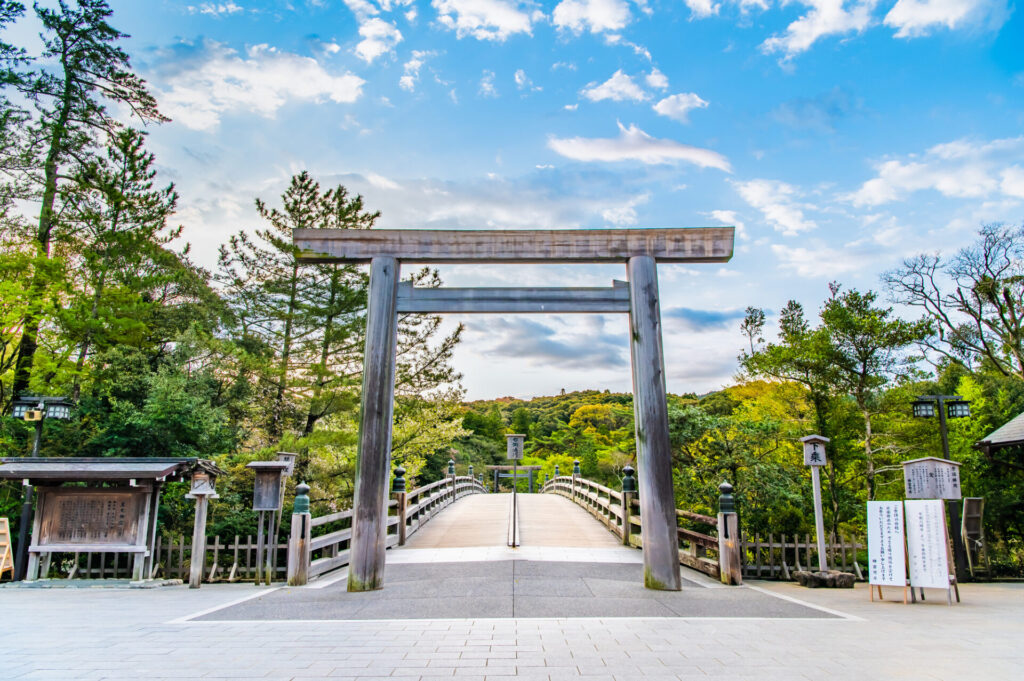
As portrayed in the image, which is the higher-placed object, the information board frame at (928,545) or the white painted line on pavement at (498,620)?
the information board frame at (928,545)

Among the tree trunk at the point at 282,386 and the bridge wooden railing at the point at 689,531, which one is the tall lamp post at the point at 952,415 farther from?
the tree trunk at the point at 282,386

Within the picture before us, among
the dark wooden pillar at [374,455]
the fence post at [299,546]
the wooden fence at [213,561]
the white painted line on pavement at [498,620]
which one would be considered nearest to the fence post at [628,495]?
the wooden fence at [213,561]

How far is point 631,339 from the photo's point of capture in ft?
25.4

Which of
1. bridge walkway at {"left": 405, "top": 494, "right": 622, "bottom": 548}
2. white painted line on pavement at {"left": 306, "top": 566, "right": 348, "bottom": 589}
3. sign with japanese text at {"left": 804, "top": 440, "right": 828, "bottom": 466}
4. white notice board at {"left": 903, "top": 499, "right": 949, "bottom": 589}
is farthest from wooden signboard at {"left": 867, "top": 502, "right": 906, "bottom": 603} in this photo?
white painted line on pavement at {"left": 306, "top": 566, "right": 348, "bottom": 589}

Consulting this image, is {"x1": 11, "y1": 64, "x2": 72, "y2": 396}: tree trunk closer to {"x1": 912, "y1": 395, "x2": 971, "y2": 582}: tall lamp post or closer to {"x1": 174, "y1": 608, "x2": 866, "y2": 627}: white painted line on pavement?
{"x1": 174, "y1": 608, "x2": 866, "y2": 627}: white painted line on pavement

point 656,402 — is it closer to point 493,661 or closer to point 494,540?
point 493,661

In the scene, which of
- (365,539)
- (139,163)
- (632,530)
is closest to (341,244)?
(365,539)

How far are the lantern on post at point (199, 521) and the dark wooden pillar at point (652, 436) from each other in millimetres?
6586

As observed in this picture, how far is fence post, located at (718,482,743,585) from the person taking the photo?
27.0ft

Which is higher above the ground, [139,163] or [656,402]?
[139,163]

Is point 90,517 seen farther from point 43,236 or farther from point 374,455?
point 43,236

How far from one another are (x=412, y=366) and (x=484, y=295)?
795 cm

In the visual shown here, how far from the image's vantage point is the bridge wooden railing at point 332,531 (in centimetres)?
813

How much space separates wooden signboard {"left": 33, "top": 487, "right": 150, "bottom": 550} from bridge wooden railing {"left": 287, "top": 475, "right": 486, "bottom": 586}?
2.75 metres
